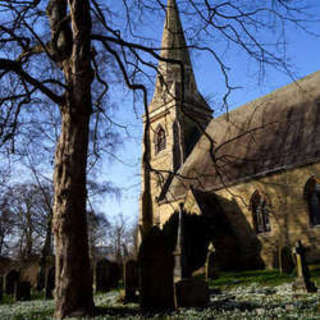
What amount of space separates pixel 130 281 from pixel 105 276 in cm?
495

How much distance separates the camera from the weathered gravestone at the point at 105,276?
42.8 ft

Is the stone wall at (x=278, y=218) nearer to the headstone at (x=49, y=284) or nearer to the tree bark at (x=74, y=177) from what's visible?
the headstone at (x=49, y=284)

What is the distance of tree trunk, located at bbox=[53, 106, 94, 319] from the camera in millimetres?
5539

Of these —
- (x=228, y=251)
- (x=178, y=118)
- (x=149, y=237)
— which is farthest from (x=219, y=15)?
(x=178, y=118)

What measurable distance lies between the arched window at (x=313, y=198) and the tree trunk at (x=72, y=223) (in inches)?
471

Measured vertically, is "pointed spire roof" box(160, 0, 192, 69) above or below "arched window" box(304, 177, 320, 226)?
above

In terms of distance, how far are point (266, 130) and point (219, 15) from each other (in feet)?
42.0

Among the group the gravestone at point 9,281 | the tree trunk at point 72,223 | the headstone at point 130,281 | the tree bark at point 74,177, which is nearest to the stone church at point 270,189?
the headstone at point 130,281

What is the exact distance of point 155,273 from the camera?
21.9 feet

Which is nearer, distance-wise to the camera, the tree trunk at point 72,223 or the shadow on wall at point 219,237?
the tree trunk at point 72,223

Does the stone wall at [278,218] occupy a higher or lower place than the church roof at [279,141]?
lower

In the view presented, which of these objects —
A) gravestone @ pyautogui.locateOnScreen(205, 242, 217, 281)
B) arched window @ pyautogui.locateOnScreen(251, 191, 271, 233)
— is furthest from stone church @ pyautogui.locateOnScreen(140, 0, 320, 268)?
gravestone @ pyautogui.locateOnScreen(205, 242, 217, 281)

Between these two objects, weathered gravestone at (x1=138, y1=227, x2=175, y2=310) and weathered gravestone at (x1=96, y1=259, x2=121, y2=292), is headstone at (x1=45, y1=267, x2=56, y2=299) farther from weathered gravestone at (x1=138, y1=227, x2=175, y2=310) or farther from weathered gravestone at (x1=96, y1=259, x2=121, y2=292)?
weathered gravestone at (x1=138, y1=227, x2=175, y2=310)

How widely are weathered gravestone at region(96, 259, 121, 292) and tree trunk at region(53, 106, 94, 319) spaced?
7.64m
